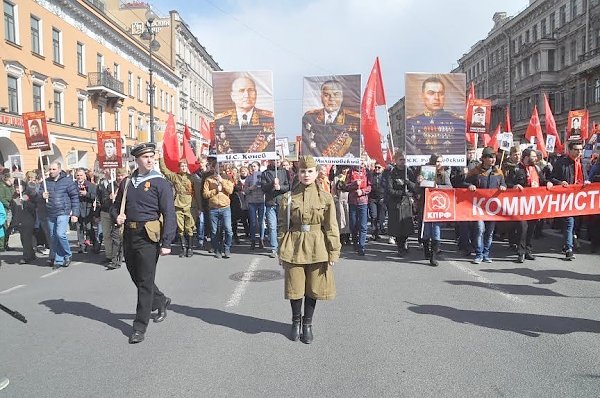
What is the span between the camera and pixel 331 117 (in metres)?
9.88

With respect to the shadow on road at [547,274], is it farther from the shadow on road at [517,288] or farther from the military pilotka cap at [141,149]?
the military pilotka cap at [141,149]

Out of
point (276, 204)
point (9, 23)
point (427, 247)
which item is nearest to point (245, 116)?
point (276, 204)

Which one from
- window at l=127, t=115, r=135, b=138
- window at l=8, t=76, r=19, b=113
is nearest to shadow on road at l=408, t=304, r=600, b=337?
window at l=8, t=76, r=19, b=113

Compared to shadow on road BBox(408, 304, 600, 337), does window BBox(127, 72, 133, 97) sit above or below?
above

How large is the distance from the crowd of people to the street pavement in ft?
4.20

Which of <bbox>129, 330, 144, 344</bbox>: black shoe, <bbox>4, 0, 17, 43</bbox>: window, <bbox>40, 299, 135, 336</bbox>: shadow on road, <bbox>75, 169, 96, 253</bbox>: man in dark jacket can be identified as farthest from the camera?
<bbox>4, 0, 17, 43</bbox>: window

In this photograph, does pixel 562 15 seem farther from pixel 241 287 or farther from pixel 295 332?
pixel 295 332

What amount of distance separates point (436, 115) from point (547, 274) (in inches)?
145

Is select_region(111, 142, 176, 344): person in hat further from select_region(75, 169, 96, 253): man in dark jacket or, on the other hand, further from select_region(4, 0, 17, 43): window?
select_region(4, 0, 17, 43): window

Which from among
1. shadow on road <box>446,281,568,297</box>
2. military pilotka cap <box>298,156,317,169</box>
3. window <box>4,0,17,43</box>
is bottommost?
shadow on road <box>446,281,568,297</box>

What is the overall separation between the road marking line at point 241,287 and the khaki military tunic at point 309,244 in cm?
164

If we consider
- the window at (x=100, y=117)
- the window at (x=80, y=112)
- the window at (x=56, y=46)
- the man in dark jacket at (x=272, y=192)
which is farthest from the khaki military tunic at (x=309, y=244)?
the window at (x=100, y=117)

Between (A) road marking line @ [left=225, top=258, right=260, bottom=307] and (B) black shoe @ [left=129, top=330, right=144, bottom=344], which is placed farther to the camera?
(A) road marking line @ [left=225, top=258, right=260, bottom=307]

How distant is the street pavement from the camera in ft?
12.9
